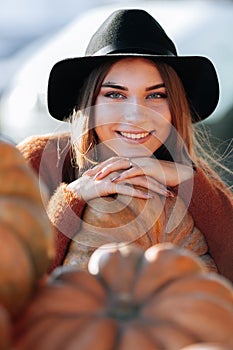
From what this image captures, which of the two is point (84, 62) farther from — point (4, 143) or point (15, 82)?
point (15, 82)

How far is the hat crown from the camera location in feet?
7.46

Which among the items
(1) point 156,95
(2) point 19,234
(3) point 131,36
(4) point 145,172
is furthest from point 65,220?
(2) point 19,234

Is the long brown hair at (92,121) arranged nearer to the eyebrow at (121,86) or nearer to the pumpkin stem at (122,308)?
the eyebrow at (121,86)

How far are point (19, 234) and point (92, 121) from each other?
143cm

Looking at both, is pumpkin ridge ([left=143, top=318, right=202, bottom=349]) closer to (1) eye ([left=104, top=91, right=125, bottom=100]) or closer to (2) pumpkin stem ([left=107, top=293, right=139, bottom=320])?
(2) pumpkin stem ([left=107, top=293, right=139, bottom=320])

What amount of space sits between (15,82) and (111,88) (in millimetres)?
4295

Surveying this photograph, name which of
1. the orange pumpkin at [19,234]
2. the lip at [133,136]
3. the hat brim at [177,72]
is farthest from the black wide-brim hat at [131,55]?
the orange pumpkin at [19,234]

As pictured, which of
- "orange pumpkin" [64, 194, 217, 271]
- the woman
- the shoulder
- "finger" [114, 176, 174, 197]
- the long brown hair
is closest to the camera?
"orange pumpkin" [64, 194, 217, 271]

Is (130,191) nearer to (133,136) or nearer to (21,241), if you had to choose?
(133,136)

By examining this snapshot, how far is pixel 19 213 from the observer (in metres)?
0.95

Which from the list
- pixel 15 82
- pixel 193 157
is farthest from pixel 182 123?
pixel 15 82

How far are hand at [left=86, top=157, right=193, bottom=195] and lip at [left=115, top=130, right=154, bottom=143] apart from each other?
0.33 ft

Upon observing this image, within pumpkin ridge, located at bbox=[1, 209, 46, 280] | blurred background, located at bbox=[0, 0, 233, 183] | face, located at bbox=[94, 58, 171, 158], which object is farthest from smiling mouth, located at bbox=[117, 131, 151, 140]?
blurred background, located at bbox=[0, 0, 233, 183]

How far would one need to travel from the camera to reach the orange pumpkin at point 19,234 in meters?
0.91
